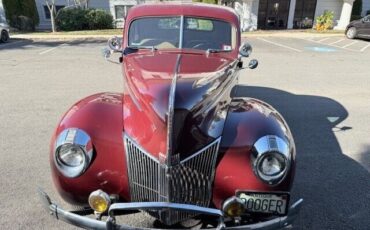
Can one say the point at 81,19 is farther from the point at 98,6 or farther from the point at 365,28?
the point at 365,28

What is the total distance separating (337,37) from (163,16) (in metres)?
18.1

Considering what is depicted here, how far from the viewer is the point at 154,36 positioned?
408 centimetres

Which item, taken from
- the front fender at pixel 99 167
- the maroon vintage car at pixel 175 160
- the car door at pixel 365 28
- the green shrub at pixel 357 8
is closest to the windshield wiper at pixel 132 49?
the maroon vintage car at pixel 175 160

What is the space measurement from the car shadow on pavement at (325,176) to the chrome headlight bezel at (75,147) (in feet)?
6.48

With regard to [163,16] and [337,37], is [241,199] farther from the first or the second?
[337,37]

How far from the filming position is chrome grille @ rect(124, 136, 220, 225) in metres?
2.27

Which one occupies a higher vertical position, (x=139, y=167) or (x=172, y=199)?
(x=139, y=167)

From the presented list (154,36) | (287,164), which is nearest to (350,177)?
(287,164)

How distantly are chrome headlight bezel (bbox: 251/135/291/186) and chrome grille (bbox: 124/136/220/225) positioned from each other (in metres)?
0.30

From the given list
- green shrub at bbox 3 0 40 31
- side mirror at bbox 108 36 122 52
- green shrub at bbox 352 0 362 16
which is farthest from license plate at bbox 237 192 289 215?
green shrub at bbox 352 0 362 16

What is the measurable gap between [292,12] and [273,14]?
1461mm

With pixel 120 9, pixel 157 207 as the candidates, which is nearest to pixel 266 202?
pixel 157 207

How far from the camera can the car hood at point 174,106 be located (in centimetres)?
230

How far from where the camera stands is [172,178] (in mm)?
2248
